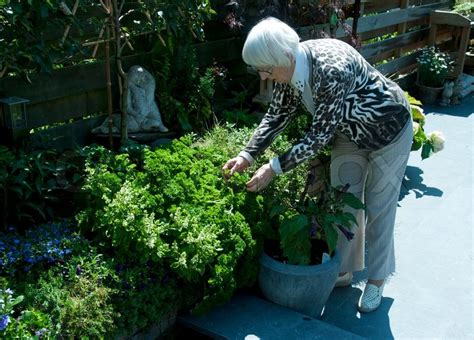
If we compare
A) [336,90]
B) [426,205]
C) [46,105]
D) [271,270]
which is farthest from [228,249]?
[426,205]

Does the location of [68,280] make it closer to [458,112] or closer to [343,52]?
[343,52]

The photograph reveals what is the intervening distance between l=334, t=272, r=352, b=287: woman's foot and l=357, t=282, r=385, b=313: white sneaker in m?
0.22

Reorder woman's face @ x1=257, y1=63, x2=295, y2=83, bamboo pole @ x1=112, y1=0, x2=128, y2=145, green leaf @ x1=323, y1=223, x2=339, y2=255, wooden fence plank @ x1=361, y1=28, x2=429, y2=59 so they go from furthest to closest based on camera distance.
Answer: wooden fence plank @ x1=361, y1=28, x2=429, y2=59
bamboo pole @ x1=112, y1=0, x2=128, y2=145
green leaf @ x1=323, y1=223, x2=339, y2=255
woman's face @ x1=257, y1=63, x2=295, y2=83

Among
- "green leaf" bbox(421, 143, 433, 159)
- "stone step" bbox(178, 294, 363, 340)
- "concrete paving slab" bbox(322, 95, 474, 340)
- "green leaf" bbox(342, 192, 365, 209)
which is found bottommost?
"concrete paving slab" bbox(322, 95, 474, 340)

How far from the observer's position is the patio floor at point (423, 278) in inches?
137

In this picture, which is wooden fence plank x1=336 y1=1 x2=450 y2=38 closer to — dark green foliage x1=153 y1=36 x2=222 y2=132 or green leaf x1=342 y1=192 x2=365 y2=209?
dark green foliage x1=153 y1=36 x2=222 y2=132

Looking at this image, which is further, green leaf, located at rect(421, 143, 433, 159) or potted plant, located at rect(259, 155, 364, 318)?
green leaf, located at rect(421, 143, 433, 159)

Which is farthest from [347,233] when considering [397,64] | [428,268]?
[397,64]

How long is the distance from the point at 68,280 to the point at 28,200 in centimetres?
79

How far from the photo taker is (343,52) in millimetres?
3102

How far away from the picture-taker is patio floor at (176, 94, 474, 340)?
11.4 ft

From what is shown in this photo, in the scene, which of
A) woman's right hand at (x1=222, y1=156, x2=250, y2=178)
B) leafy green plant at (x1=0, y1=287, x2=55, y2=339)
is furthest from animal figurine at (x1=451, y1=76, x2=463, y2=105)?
leafy green plant at (x1=0, y1=287, x2=55, y2=339)

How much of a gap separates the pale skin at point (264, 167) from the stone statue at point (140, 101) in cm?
119

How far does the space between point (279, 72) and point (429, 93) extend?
5.63 metres
